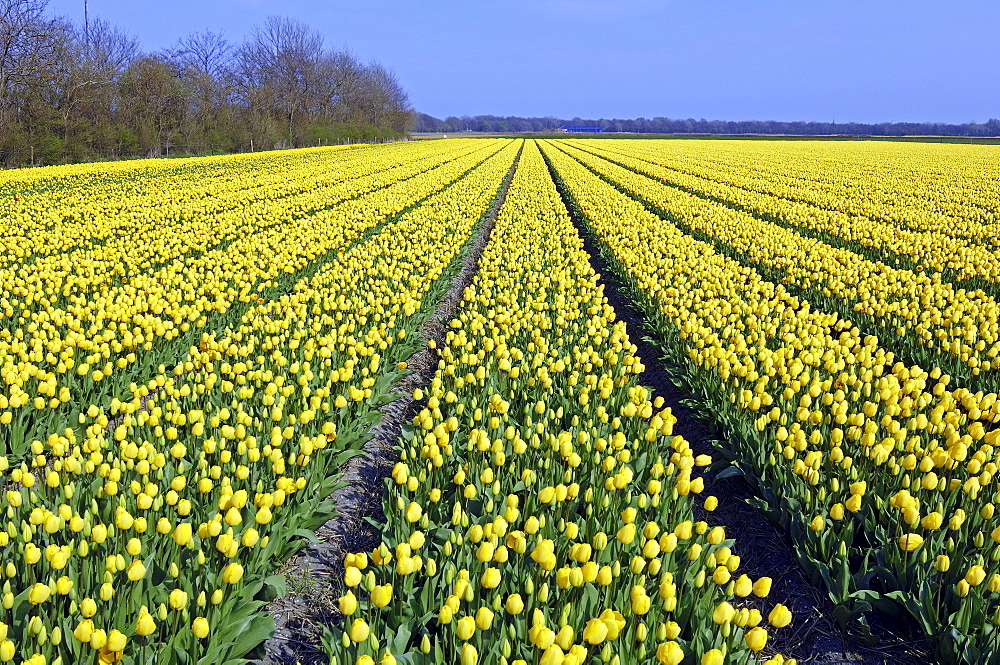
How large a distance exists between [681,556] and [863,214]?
16.8 meters

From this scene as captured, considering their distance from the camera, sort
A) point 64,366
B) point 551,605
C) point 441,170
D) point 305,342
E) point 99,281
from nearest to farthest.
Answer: point 551,605 → point 64,366 → point 305,342 → point 99,281 → point 441,170

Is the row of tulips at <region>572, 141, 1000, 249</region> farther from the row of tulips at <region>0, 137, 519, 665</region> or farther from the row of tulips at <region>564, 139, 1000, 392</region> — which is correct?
the row of tulips at <region>0, 137, 519, 665</region>

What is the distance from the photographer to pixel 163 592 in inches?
111

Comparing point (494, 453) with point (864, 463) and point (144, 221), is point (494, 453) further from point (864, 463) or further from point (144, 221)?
point (144, 221)

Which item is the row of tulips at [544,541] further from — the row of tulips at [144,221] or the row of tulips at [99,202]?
the row of tulips at [99,202]

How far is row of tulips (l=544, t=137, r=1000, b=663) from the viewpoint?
2.99 meters

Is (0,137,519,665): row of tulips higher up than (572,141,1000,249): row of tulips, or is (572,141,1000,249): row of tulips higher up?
(572,141,1000,249): row of tulips

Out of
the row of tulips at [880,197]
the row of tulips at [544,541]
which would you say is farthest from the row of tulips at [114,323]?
the row of tulips at [880,197]

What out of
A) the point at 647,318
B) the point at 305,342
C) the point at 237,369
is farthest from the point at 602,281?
the point at 237,369

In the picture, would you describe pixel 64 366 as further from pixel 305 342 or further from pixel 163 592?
pixel 163 592

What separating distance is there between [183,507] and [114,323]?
386 centimetres

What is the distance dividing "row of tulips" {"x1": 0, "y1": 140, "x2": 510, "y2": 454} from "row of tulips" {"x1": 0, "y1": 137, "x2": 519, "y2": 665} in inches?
11.1

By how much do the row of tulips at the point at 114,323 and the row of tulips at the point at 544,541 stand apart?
258 centimetres

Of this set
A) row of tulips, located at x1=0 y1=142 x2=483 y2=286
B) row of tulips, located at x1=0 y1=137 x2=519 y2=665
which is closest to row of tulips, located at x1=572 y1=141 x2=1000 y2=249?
row of tulips, located at x1=0 y1=137 x2=519 y2=665
